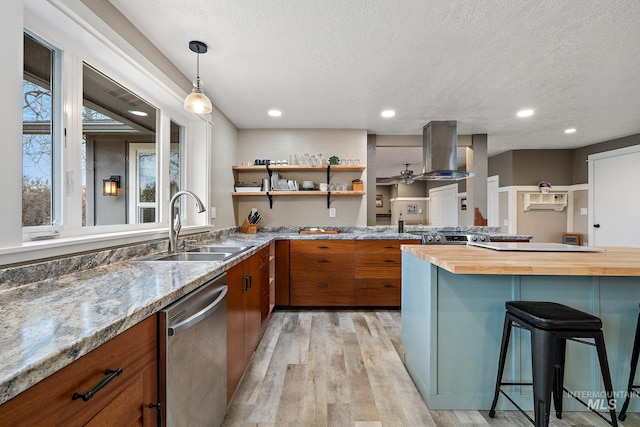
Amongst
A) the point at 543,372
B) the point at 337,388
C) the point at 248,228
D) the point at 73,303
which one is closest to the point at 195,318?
the point at 73,303

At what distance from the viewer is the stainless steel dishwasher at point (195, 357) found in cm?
99

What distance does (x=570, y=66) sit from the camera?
7.68ft

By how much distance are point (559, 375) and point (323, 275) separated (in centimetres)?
219

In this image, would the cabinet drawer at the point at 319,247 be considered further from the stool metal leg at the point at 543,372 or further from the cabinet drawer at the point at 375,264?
the stool metal leg at the point at 543,372

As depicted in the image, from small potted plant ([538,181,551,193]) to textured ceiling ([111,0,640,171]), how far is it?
1.87 m

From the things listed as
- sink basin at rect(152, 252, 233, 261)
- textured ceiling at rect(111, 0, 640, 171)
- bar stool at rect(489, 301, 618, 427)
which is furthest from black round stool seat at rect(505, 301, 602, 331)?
sink basin at rect(152, 252, 233, 261)

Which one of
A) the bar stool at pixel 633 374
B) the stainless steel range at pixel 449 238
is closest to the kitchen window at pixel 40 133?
the bar stool at pixel 633 374

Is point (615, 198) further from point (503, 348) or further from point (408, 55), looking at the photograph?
point (503, 348)

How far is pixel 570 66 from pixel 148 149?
339 cm

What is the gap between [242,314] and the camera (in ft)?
6.20

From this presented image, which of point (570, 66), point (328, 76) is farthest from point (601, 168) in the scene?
point (328, 76)

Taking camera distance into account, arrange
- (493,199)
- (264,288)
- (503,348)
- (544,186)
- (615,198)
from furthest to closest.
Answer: (493,199), (544,186), (615,198), (264,288), (503,348)

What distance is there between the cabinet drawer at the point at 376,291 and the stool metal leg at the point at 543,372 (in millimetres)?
2106

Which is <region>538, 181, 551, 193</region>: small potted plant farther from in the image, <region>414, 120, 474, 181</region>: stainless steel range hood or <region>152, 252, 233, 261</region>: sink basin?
<region>152, 252, 233, 261</region>: sink basin
